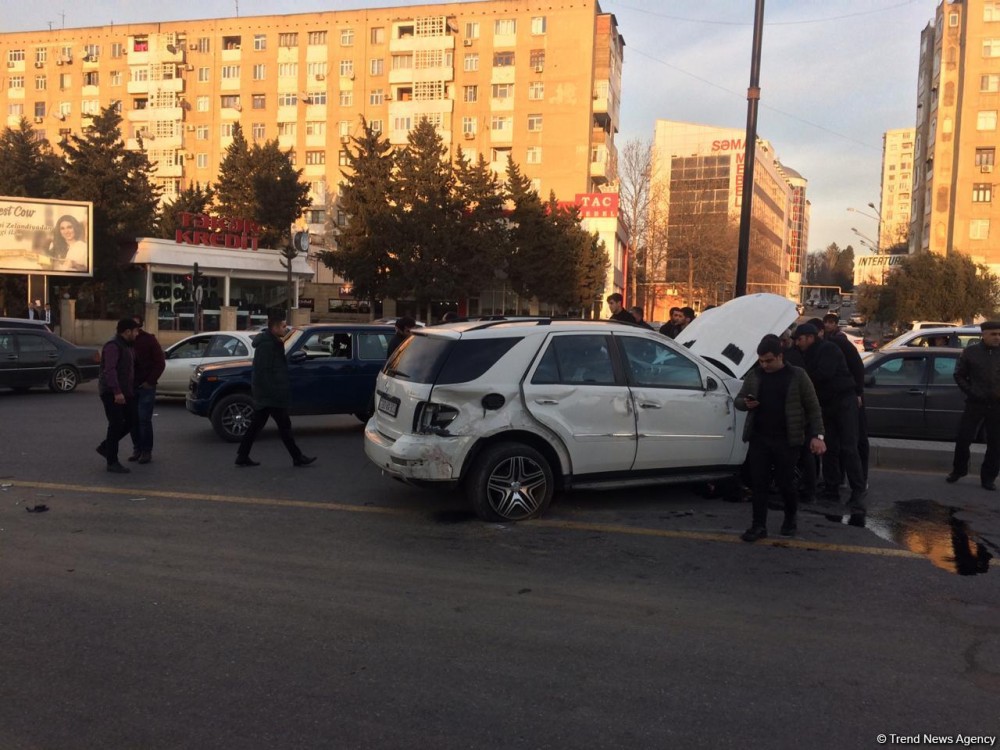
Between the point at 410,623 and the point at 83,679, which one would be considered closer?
the point at 83,679

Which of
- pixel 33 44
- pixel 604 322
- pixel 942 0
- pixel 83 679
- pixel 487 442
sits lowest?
pixel 83 679

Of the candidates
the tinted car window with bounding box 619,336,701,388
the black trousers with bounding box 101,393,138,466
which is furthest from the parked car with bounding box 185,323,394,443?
the tinted car window with bounding box 619,336,701,388

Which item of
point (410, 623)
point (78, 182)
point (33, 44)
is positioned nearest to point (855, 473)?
point (410, 623)

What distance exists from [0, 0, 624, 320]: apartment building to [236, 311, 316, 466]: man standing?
48525 millimetres

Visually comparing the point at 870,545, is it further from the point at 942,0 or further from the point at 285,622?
the point at 942,0

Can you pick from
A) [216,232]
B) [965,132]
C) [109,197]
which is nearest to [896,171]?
[965,132]

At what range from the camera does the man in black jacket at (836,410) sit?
296 inches

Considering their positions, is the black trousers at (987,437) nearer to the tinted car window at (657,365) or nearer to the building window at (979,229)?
the tinted car window at (657,365)

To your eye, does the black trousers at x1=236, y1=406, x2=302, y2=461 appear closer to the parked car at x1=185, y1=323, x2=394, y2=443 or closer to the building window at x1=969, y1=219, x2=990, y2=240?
the parked car at x1=185, y1=323, x2=394, y2=443

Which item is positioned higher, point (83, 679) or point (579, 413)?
point (579, 413)

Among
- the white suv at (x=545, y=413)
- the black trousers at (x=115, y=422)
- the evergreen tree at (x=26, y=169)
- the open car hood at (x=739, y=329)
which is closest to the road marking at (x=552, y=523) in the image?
the white suv at (x=545, y=413)

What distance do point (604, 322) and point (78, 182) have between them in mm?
40737

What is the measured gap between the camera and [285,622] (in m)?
4.53

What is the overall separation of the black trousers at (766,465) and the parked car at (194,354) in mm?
10480
